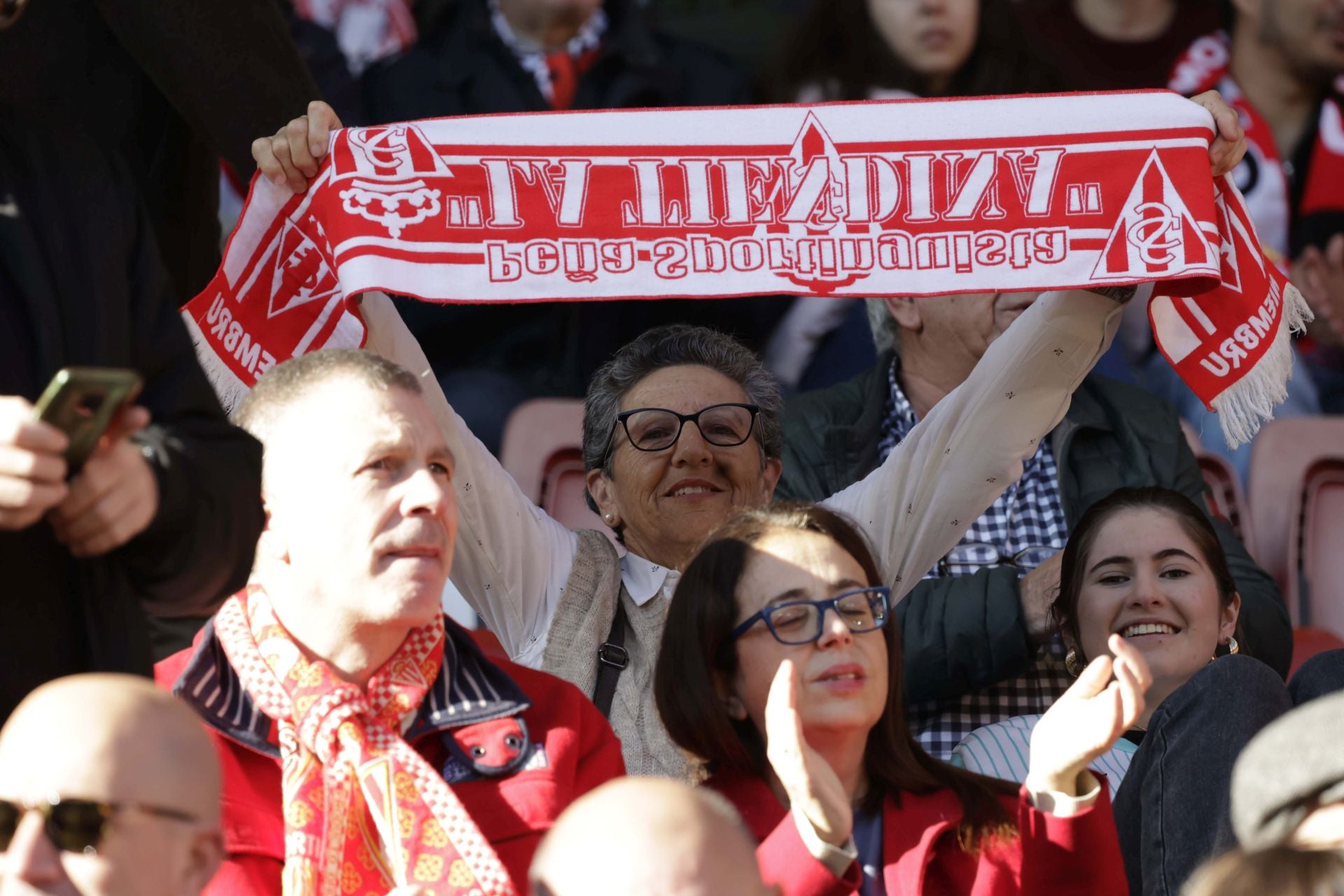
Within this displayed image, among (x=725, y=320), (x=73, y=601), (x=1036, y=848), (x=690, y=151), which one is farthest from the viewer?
(x=725, y=320)

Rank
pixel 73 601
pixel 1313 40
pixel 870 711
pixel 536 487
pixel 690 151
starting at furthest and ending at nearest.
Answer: pixel 1313 40
pixel 536 487
pixel 690 151
pixel 870 711
pixel 73 601

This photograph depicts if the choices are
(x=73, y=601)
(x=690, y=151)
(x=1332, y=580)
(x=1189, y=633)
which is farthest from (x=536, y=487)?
(x=73, y=601)

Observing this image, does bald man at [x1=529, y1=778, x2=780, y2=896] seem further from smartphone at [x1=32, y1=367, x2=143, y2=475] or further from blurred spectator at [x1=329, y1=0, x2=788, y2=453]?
blurred spectator at [x1=329, y1=0, x2=788, y2=453]

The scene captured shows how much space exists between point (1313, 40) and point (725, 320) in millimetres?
2020

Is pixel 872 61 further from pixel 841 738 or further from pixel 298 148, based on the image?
pixel 841 738

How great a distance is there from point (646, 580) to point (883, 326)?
1.23 metres

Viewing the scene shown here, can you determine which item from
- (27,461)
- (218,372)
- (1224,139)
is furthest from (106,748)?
(1224,139)

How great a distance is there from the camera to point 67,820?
68.4 inches

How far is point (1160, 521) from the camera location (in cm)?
339

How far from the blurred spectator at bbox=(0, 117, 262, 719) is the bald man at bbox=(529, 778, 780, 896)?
1.73ft

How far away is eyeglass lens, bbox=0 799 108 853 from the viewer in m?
1.74

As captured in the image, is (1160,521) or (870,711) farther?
(1160,521)

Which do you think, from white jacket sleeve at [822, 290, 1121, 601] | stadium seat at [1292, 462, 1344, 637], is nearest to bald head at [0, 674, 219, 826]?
white jacket sleeve at [822, 290, 1121, 601]

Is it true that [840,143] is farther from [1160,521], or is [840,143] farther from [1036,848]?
[1036,848]
